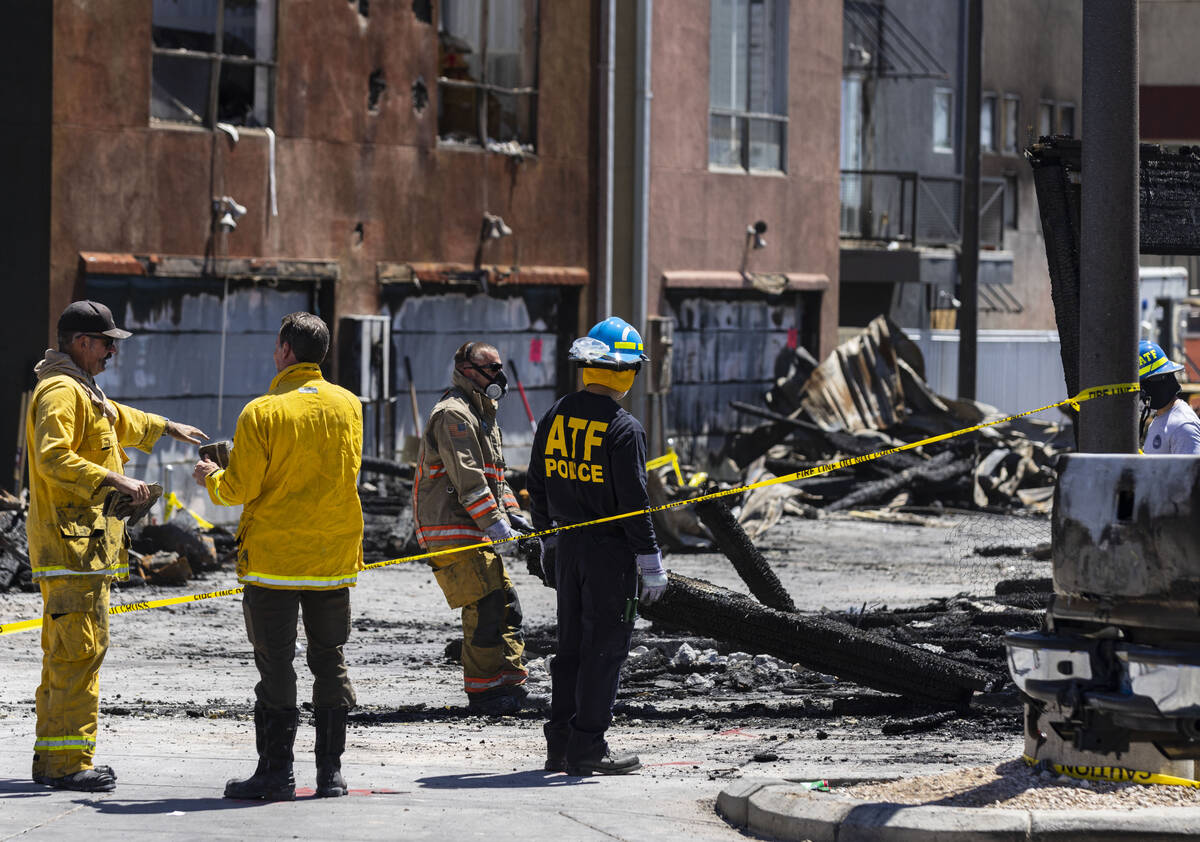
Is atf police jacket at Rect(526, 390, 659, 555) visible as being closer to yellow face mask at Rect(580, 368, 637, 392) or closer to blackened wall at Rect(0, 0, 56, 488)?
yellow face mask at Rect(580, 368, 637, 392)

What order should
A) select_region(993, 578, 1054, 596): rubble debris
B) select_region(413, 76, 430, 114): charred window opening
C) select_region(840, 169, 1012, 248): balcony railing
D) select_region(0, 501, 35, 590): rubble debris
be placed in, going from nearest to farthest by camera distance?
1. select_region(993, 578, 1054, 596): rubble debris
2. select_region(0, 501, 35, 590): rubble debris
3. select_region(413, 76, 430, 114): charred window opening
4. select_region(840, 169, 1012, 248): balcony railing

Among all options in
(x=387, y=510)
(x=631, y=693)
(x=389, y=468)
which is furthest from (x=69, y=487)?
(x=389, y=468)

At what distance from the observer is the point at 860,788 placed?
7.22 metres

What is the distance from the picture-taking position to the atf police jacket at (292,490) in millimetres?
7484

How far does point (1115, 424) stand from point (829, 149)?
71.4ft

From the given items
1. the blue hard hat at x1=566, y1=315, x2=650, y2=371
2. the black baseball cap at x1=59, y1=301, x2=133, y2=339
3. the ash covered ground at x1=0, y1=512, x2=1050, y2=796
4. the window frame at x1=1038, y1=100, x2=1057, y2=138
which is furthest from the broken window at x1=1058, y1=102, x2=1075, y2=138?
the black baseball cap at x1=59, y1=301, x2=133, y2=339

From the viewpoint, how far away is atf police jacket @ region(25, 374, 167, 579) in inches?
295

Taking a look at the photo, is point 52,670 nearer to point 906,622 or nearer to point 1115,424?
point 1115,424

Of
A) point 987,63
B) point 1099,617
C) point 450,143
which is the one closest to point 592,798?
point 1099,617

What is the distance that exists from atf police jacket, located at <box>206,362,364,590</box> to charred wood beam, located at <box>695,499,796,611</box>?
3.26 meters

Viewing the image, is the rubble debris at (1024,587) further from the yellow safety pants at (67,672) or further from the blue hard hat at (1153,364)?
the yellow safety pants at (67,672)

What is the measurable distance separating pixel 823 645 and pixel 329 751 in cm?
297

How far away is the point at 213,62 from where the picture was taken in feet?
65.2

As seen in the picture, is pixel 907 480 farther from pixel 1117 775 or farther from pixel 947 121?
pixel 947 121
